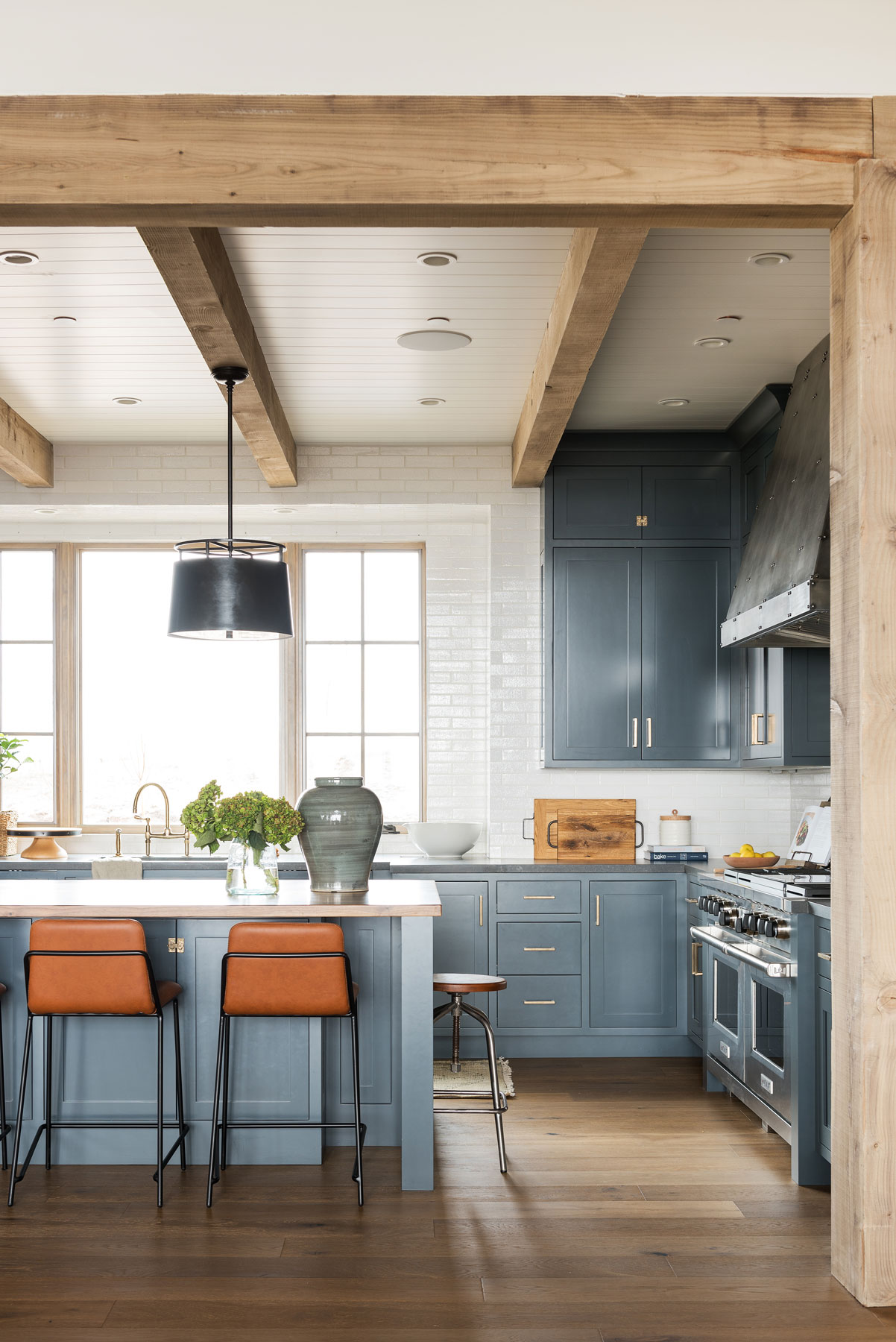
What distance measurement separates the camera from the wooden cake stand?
19.5 feet

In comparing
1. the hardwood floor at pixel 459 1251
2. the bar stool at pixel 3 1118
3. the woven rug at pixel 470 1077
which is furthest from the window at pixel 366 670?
the bar stool at pixel 3 1118

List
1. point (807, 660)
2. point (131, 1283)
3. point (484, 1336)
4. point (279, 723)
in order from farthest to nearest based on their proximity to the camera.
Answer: point (279, 723), point (807, 660), point (131, 1283), point (484, 1336)

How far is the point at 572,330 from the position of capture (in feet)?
13.4

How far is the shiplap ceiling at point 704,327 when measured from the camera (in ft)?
13.2

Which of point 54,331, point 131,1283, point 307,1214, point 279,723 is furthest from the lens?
point 279,723

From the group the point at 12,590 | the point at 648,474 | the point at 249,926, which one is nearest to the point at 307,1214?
the point at 249,926

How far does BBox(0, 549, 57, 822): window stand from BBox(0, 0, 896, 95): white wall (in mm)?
4228

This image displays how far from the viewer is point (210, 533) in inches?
272

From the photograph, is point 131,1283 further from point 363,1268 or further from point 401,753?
point 401,753

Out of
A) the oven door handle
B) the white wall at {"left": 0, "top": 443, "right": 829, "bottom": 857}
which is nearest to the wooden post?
the oven door handle

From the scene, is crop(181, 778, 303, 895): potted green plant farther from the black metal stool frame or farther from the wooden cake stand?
the wooden cake stand

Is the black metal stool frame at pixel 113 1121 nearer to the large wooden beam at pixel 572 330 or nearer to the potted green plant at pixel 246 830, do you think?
the potted green plant at pixel 246 830

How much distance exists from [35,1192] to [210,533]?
393 centimetres

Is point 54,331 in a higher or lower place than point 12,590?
higher
